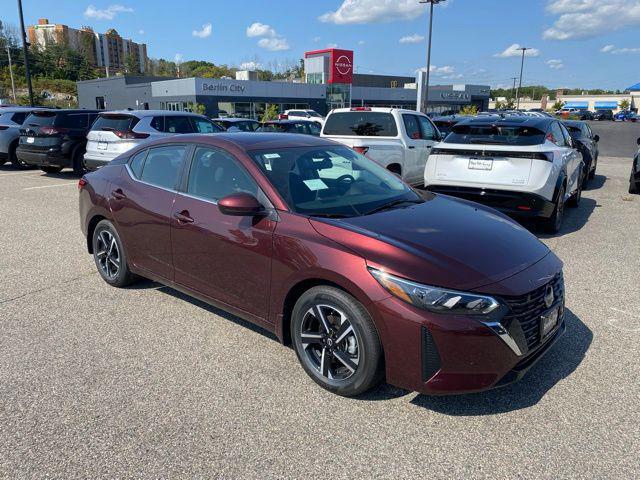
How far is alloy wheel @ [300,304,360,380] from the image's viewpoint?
3059 millimetres

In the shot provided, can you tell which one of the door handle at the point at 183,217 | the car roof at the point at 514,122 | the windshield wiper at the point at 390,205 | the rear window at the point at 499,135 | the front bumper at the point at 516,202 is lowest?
the front bumper at the point at 516,202

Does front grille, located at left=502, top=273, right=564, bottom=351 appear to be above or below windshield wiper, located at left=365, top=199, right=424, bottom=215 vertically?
below

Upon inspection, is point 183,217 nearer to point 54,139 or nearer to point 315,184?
point 315,184

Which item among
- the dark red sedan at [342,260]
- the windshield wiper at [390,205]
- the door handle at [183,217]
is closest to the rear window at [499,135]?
the dark red sedan at [342,260]

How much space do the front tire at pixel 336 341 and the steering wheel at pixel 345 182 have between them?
1.07 metres

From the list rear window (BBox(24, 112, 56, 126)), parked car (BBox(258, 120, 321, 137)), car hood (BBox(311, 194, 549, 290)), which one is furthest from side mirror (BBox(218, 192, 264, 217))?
parked car (BBox(258, 120, 321, 137))

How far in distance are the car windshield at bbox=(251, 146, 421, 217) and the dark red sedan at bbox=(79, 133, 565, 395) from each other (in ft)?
0.05

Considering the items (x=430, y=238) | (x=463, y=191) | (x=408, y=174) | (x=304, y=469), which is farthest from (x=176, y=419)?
(x=408, y=174)

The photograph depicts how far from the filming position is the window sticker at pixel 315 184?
3.74m

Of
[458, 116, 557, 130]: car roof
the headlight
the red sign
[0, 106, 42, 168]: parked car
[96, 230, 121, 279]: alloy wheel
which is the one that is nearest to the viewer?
the headlight

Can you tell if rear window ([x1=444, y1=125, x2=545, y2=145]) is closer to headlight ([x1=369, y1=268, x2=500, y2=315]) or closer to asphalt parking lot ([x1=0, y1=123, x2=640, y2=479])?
asphalt parking lot ([x1=0, y1=123, x2=640, y2=479])

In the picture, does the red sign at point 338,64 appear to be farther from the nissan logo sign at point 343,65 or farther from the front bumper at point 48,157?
the front bumper at point 48,157

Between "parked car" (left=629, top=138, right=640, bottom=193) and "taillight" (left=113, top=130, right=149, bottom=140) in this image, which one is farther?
"taillight" (left=113, top=130, right=149, bottom=140)

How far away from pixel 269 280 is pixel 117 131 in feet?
30.1
